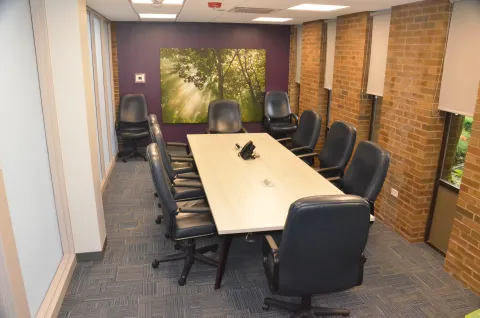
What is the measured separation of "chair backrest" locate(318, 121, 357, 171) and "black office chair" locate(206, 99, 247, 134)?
1.83 m

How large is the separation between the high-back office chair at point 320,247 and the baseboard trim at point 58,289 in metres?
1.55

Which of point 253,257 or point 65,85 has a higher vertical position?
point 65,85

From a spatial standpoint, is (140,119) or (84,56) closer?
(84,56)

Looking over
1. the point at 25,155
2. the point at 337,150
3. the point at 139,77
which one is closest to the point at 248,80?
the point at 139,77

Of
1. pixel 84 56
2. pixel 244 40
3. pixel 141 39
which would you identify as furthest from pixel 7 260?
pixel 244 40

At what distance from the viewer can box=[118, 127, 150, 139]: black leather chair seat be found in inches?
260

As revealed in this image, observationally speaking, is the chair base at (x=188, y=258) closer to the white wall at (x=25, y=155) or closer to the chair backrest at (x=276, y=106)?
the white wall at (x=25, y=155)

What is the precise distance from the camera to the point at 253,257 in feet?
11.9

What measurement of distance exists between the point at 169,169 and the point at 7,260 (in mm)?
2043

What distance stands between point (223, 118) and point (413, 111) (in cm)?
280

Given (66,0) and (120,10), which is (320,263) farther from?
(120,10)

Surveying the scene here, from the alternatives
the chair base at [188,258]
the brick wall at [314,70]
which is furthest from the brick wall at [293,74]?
the chair base at [188,258]

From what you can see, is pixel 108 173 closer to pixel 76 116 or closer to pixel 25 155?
pixel 76 116

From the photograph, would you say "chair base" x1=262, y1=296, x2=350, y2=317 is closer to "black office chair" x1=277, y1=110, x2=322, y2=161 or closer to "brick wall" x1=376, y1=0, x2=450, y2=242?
"brick wall" x1=376, y1=0, x2=450, y2=242
